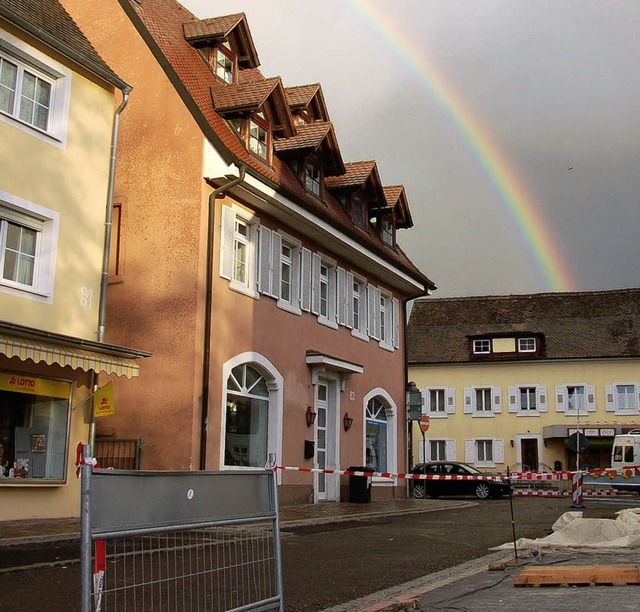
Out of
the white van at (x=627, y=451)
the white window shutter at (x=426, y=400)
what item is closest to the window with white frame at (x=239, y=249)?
the white van at (x=627, y=451)

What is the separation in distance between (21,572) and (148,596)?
5005 mm

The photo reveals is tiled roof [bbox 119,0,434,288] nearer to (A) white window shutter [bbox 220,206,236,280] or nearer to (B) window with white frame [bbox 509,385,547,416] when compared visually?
(A) white window shutter [bbox 220,206,236,280]

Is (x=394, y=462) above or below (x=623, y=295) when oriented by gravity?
below

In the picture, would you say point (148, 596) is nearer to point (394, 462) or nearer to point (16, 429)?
point (16, 429)

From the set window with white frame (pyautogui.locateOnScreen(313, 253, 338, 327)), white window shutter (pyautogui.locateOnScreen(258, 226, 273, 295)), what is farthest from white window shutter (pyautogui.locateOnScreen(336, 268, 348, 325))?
white window shutter (pyautogui.locateOnScreen(258, 226, 273, 295))

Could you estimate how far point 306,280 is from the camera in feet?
72.7

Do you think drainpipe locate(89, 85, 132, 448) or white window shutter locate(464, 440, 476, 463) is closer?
drainpipe locate(89, 85, 132, 448)

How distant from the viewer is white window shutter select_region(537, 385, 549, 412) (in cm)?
4919

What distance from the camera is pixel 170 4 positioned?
76.4 ft

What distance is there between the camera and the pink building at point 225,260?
59.0 ft

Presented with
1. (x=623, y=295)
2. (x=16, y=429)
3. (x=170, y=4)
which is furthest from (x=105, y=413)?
(x=623, y=295)

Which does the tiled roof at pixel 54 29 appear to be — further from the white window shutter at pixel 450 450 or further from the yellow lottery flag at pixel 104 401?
the white window shutter at pixel 450 450

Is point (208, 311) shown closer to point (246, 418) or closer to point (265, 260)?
point (265, 260)

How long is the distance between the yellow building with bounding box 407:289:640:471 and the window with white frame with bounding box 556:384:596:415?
6 centimetres
